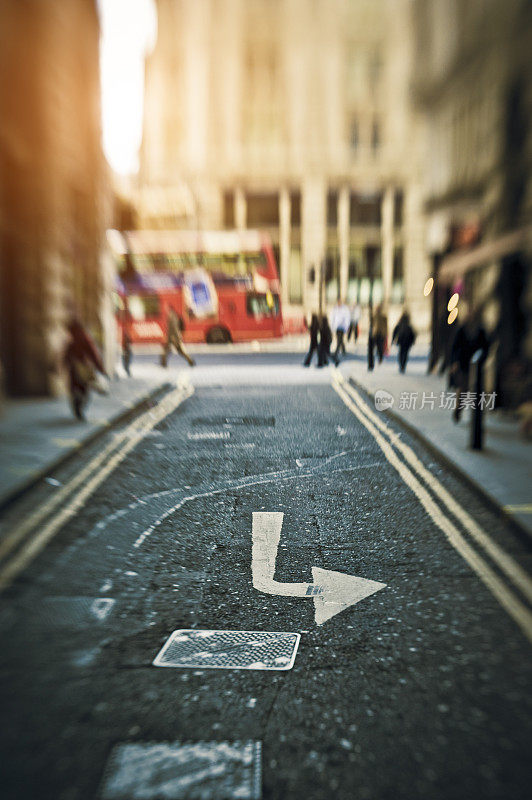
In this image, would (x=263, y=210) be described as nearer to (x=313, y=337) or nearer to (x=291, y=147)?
(x=291, y=147)

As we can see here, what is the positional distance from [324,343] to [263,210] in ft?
86.3

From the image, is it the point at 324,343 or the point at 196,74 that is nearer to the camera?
the point at 324,343

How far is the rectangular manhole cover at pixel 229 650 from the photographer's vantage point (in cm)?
346

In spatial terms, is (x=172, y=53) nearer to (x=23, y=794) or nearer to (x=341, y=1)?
(x=341, y=1)

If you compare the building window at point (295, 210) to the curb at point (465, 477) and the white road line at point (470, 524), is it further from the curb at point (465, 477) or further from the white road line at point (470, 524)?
the white road line at point (470, 524)

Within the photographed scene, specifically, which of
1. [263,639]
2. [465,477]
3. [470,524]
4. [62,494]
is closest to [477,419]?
[465,477]

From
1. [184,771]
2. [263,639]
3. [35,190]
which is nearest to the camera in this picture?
[184,771]

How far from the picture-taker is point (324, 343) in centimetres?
1867

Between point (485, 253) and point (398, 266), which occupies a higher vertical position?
point (485, 253)

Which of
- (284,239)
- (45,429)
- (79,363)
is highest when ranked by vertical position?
(284,239)

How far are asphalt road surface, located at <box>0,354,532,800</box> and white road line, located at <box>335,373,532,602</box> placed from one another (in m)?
0.02

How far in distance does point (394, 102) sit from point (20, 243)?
31553mm

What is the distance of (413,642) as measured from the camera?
365cm

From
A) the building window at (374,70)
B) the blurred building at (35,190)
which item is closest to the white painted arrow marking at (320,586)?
the blurred building at (35,190)
